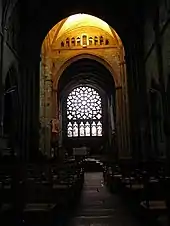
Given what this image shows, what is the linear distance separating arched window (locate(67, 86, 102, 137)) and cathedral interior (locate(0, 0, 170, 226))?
4995mm

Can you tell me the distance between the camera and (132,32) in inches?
720

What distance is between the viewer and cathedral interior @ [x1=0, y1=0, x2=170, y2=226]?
5.56 m

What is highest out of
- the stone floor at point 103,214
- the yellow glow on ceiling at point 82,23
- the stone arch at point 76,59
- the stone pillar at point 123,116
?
the yellow glow on ceiling at point 82,23

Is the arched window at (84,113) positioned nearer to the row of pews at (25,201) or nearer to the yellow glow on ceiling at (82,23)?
the yellow glow on ceiling at (82,23)

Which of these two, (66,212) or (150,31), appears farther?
(150,31)

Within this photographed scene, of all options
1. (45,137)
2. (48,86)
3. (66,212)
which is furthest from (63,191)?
(48,86)

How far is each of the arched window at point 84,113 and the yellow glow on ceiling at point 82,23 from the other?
1630cm

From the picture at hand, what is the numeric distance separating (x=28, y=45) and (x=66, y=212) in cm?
1326

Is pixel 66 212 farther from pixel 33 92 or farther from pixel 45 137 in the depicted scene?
pixel 45 137

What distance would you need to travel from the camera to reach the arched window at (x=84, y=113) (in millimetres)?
42344

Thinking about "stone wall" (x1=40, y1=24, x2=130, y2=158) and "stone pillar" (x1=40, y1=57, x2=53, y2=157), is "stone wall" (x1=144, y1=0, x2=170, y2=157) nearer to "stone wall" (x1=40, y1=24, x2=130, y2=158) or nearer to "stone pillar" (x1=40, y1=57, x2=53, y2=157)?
"stone wall" (x1=40, y1=24, x2=130, y2=158)

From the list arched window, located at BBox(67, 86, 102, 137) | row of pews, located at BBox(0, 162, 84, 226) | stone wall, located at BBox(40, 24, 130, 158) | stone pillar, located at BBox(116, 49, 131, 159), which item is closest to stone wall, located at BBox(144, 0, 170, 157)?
stone pillar, located at BBox(116, 49, 131, 159)

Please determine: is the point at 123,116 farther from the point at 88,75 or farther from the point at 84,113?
the point at 84,113

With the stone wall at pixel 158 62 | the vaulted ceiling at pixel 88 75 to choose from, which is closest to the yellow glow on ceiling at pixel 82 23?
the vaulted ceiling at pixel 88 75
